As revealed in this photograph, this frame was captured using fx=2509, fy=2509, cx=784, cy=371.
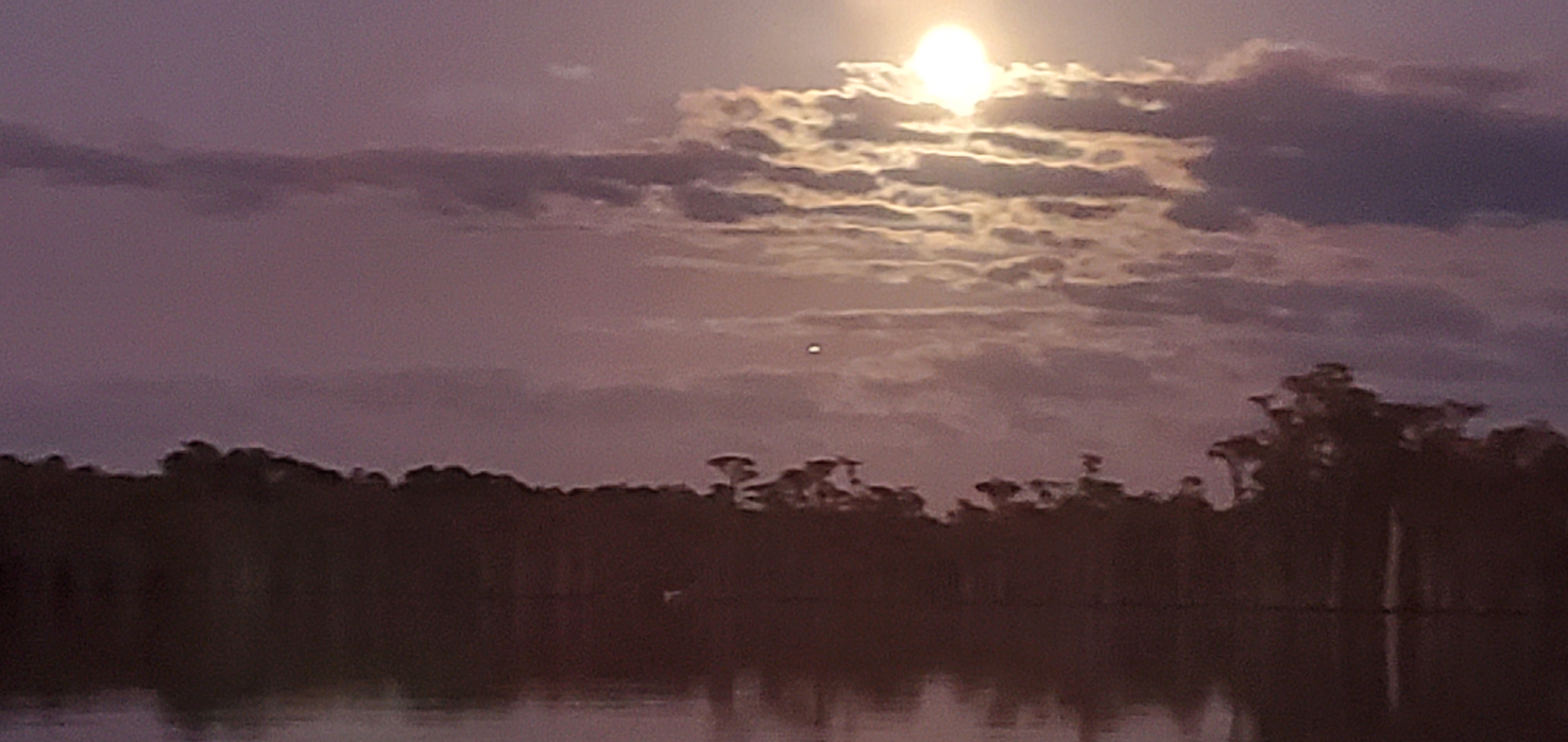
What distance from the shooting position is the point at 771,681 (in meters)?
29.7

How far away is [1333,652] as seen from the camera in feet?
136

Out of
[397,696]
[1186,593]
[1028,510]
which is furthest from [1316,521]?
[397,696]

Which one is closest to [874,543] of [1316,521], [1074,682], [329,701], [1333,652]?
[1316,521]

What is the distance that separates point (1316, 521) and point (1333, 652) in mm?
36264

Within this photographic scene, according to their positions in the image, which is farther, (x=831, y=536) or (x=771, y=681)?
(x=831, y=536)

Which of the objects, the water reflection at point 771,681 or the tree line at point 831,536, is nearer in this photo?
the water reflection at point 771,681

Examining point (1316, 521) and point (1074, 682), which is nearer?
point (1074, 682)

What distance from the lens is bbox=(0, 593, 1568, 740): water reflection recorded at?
22328 millimetres

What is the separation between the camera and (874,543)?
95.6 m

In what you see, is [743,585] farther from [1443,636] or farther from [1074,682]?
[1074,682]

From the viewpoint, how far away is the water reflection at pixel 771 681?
22.3 metres

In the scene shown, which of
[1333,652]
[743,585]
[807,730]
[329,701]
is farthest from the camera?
[743,585]

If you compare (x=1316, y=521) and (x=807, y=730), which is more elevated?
(x=1316, y=521)

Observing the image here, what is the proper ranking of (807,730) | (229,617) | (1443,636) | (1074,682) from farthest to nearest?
(229,617), (1443,636), (1074,682), (807,730)
